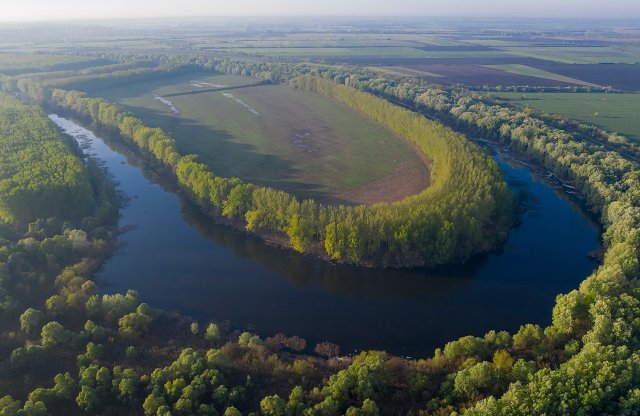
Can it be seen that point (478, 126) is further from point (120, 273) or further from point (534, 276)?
point (120, 273)

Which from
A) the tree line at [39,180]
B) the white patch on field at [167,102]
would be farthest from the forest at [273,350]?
the white patch on field at [167,102]

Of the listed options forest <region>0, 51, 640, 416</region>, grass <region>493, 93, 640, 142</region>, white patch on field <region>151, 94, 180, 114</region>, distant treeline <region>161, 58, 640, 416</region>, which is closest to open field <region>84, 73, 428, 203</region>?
white patch on field <region>151, 94, 180, 114</region>

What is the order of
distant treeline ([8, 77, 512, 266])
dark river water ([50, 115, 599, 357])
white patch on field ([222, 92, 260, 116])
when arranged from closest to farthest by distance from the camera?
dark river water ([50, 115, 599, 357])
distant treeline ([8, 77, 512, 266])
white patch on field ([222, 92, 260, 116])

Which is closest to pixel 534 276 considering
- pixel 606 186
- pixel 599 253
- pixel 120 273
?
pixel 599 253

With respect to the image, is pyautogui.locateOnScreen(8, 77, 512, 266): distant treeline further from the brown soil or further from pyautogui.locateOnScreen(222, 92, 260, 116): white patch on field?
pyautogui.locateOnScreen(222, 92, 260, 116): white patch on field

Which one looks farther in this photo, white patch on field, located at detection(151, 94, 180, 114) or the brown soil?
white patch on field, located at detection(151, 94, 180, 114)
